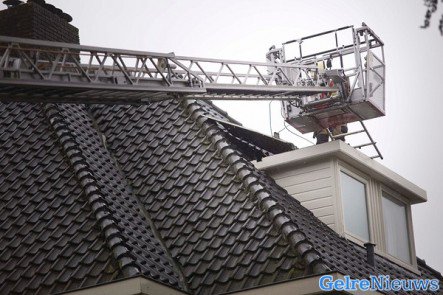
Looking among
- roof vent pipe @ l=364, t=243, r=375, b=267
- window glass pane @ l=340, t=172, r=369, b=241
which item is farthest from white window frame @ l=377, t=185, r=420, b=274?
roof vent pipe @ l=364, t=243, r=375, b=267

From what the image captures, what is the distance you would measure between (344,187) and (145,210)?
422 cm

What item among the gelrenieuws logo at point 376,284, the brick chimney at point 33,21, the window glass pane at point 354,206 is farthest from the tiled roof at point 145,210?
the brick chimney at point 33,21

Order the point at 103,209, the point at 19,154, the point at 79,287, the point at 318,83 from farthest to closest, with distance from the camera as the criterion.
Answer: the point at 318,83, the point at 19,154, the point at 103,209, the point at 79,287

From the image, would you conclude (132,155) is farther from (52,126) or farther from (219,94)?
(219,94)

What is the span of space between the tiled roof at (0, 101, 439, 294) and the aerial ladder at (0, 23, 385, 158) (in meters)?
0.74

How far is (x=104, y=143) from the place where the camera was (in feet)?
49.8

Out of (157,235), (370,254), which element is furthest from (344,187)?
(157,235)

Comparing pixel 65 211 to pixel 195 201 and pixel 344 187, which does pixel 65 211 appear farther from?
pixel 344 187

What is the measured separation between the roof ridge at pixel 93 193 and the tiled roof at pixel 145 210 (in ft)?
0.07

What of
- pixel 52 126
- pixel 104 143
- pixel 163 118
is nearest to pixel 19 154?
pixel 52 126

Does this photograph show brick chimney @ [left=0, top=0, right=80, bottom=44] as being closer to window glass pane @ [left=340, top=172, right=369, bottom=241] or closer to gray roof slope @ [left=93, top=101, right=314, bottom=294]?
gray roof slope @ [left=93, top=101, right=314, bottom=294]

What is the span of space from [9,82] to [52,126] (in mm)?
2121

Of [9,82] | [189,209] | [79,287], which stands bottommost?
[79,287]

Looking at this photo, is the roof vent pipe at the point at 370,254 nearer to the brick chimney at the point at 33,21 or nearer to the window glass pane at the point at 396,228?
the window glass pane at the point at 396,228
